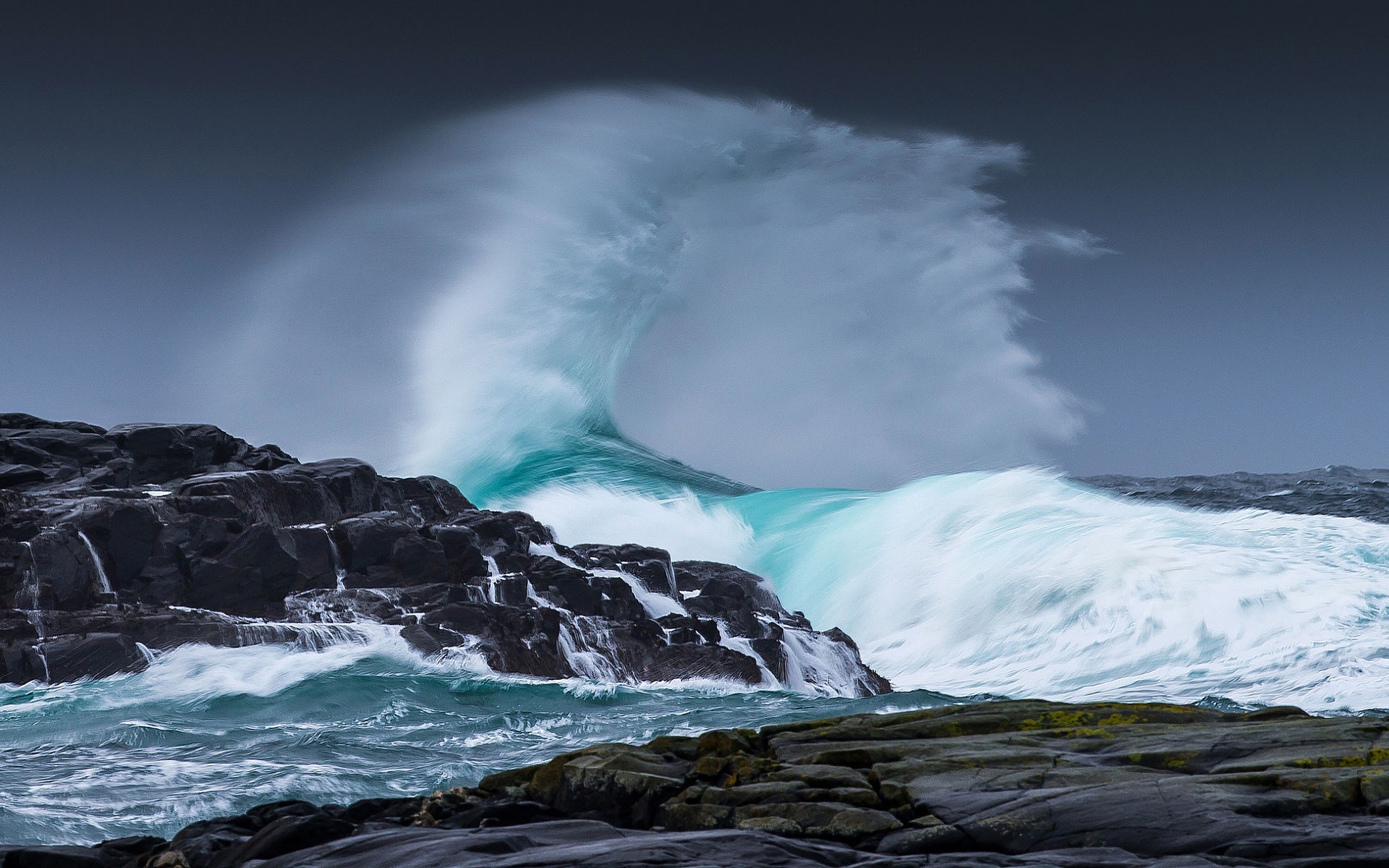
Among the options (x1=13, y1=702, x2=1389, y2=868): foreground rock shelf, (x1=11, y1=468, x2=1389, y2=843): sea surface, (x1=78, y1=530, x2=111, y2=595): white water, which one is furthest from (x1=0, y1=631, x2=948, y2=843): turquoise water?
(x1=13, y1=702, x2=1389, y2=868): foreground rock shelf

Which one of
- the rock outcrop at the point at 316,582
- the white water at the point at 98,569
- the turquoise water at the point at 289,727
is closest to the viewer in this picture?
the turquoise water at the point at 289,727

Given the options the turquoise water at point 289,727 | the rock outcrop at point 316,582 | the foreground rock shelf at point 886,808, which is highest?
the rock outcrop at point 316,582

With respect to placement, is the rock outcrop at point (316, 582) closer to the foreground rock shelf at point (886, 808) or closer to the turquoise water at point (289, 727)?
the turquoise water at point (289, 727)

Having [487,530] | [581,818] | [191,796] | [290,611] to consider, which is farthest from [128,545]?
[581,818]

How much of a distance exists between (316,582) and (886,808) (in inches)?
1051

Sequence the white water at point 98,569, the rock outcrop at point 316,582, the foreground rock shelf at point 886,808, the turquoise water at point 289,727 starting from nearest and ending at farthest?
the foreground rock shelf at point 886,808 < the turquoise water at point 289,727 < the rock outcrop at point 316,582 < the white water at point 98,569

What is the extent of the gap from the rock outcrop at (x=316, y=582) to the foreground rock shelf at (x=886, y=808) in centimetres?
1913

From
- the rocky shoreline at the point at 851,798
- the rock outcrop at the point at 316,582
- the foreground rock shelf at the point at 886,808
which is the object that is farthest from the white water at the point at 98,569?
the foreground rock shelf at the point at 886,808

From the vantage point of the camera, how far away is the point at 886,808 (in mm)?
9469

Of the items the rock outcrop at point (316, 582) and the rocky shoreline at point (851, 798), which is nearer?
the rocky shoreline at point (851, 798)

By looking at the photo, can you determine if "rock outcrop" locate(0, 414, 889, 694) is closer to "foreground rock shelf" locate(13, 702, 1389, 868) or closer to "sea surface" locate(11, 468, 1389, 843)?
"sea surface" locate(11, 468, 1389, 843)

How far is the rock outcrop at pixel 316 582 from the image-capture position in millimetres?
29641

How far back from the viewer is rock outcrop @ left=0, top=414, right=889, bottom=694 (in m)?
29.6

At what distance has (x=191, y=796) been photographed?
612 inches
